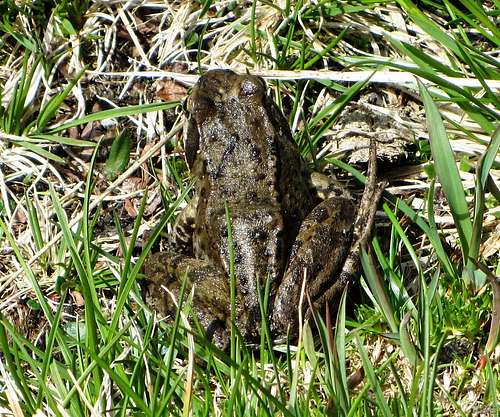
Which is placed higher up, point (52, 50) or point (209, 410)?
point (52, 50)

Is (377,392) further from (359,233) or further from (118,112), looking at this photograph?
(118,112)

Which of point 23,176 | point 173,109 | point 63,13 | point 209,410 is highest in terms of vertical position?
point 63,13

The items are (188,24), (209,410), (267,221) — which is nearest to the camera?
(209,410)

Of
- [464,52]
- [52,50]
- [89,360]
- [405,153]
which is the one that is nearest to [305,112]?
[405,153]

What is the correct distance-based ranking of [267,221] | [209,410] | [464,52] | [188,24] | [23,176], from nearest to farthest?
[209,410], [267,221], [464,52], [23,176], [188,24]

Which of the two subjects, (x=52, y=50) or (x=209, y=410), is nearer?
(x=209, y=410)

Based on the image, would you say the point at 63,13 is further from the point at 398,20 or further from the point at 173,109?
the point at 398,20

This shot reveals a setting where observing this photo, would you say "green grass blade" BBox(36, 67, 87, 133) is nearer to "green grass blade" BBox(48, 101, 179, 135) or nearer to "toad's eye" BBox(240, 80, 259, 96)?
"green grass blade" BBox(48, 101, 179, 135)
